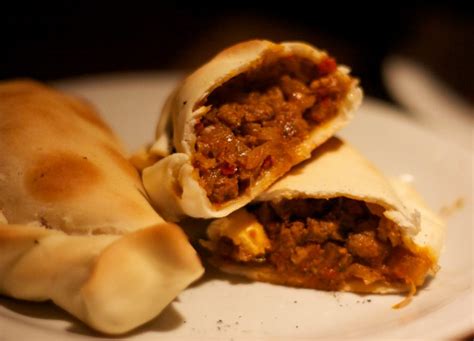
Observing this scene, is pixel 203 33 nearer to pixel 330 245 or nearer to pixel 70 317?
pixel 330 245

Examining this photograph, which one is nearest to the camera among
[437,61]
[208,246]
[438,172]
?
[208,246]

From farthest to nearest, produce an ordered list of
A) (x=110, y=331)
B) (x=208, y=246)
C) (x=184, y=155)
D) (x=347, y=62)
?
(x=347, y=62), (x=208, y=246), (x=184, y=155), (x=110, y=331)

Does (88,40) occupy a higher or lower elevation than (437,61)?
lower

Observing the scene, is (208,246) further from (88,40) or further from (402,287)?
(88,40)

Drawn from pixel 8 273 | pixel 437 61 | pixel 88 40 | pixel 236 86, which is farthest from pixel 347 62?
pixel 8 273

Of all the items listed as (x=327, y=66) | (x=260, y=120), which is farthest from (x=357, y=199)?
(x=327, y=66)

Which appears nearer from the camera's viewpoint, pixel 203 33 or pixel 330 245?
pixel 330 245

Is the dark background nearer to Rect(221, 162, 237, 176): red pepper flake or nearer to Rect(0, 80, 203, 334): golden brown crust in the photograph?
Rect(221, 162, 237, 176): red pepper flake

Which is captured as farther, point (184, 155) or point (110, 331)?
point (184, 155)
